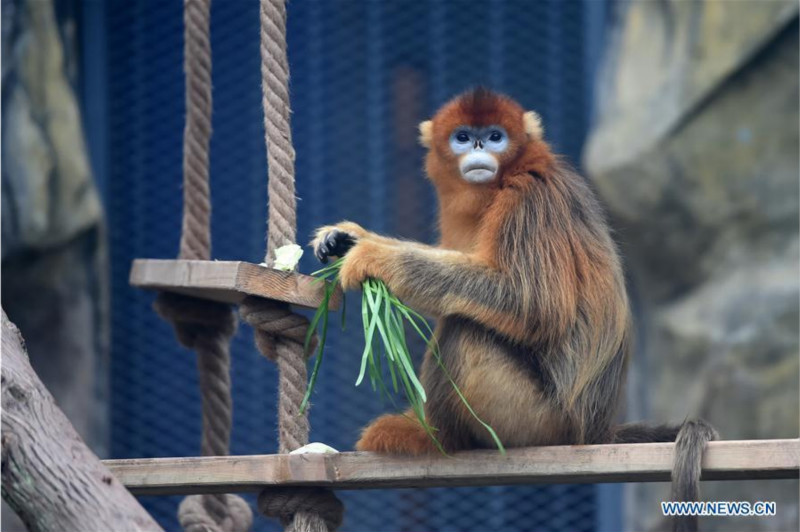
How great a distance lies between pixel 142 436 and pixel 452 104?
325cm

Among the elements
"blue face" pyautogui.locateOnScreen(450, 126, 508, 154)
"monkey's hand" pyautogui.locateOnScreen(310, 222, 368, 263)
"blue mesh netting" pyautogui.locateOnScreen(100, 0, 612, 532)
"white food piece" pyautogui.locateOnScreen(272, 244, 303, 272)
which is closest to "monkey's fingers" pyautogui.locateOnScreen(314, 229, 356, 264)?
"monkey's hand" pyautogui.locateOnScreen(310, 222, 368, 263)

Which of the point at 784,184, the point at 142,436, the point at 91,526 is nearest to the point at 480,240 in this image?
the point at 91,526

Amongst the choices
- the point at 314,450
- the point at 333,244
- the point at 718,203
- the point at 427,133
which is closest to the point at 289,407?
the point at 314,450

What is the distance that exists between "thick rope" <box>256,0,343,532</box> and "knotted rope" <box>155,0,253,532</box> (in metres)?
0.66

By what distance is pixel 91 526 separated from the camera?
249cm

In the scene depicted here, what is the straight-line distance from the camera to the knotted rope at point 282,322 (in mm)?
3170

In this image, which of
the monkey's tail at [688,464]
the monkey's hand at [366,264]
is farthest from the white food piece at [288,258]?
the monkey's tail at [688,464]

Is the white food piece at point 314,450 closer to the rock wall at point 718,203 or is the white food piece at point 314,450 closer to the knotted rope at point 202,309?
the knotted rope at point 202,309

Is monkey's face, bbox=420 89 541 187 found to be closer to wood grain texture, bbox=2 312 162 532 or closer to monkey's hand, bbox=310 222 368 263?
monkey's hand, bbox=310 222 368 263

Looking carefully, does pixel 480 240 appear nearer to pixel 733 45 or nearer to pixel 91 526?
pixel 91 526

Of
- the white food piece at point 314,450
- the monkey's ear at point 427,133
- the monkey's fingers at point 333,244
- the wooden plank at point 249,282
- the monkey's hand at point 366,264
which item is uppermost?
the monkey's ear at point 427,133

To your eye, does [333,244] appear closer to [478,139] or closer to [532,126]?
[478,139]

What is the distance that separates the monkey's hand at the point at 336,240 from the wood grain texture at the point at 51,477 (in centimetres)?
96

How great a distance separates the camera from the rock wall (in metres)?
5.35
